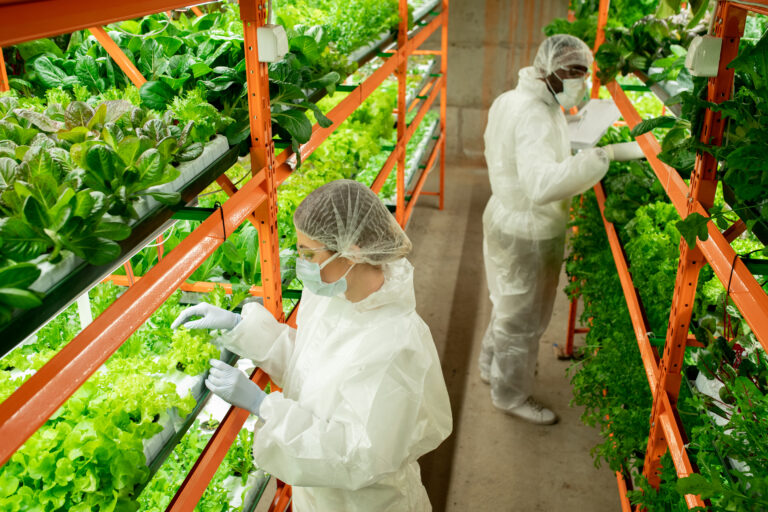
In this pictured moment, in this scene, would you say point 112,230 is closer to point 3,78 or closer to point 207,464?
point 207,464

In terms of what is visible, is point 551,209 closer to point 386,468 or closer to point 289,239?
point 289,239

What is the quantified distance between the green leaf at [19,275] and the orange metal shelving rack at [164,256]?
20 centimetres

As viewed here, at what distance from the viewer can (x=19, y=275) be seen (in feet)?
3.80

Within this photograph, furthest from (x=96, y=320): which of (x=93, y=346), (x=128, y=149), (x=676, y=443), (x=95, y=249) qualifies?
(x=676, y=443)

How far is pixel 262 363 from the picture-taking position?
2.53m

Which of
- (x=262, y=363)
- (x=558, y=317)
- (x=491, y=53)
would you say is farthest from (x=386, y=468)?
(x=491, y=53)

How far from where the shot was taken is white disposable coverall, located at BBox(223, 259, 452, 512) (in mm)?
2096

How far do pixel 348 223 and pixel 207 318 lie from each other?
1.94 ft

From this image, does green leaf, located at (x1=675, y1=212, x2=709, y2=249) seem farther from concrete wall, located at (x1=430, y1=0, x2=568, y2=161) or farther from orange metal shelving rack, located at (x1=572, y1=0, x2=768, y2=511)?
concrete wall, located at (x1=430, y1=0, x2=568, y2=161)

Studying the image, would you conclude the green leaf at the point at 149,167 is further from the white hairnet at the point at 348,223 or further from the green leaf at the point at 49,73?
the green leaf at the point at 49,73

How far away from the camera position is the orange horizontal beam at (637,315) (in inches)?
107

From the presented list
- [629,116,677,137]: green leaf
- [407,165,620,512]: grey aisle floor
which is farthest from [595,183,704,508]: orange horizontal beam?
[407,165,620,512]: grey aisle floor

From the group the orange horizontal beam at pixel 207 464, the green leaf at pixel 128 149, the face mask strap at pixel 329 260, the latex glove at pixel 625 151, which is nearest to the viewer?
the green leaf at pixel 128 149

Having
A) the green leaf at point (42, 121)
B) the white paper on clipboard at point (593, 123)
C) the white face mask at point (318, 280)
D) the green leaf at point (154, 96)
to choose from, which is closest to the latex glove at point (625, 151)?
the white paper on clipboard at point (593, 123)
